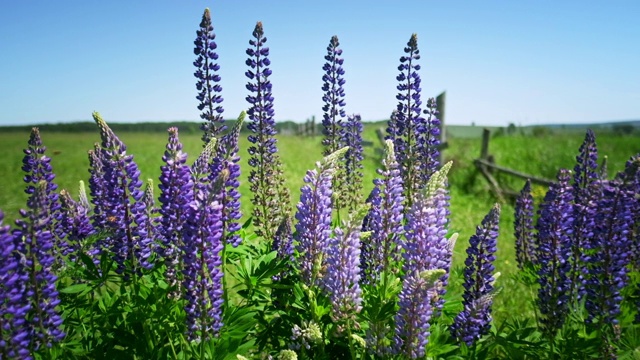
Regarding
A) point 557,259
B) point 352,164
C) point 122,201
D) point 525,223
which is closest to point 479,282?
point 557,259

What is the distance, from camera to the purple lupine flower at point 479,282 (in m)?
3.03

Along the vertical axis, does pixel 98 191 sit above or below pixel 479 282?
above

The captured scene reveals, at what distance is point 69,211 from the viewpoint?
132 inches

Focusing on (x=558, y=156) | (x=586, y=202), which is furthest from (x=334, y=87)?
(x=558, y=156)

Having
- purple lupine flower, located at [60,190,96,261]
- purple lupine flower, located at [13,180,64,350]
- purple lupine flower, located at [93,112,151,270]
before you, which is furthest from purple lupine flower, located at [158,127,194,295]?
purple lupine flower, located at [60,190,96,261]

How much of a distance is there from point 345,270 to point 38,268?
1520mm

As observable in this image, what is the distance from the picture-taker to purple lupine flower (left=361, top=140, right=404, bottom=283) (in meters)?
2.84

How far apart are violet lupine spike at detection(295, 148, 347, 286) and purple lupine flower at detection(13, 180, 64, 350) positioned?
1246 mm

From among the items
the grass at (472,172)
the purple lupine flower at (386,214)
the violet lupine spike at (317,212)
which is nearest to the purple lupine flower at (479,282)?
the purple lupine flower at (386,214)

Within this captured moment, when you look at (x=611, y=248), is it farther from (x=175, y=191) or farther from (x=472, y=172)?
(x=472, y=172)

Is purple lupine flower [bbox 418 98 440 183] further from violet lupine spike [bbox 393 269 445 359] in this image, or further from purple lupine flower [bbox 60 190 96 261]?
purple lupine flower [bbox 60 190 96 261]

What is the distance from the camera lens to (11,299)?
216cm

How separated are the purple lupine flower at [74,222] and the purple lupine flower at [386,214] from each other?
73.4 inches

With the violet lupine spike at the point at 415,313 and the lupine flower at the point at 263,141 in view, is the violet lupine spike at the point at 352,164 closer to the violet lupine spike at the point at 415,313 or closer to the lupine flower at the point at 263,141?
the lupine flower at the point at 263,141
